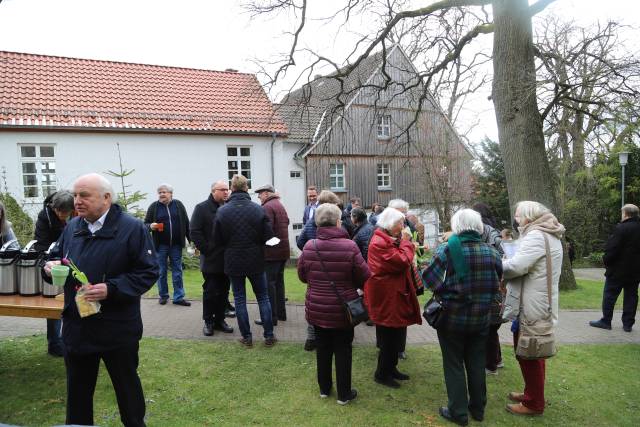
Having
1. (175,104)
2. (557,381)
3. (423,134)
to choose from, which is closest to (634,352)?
(557,381)

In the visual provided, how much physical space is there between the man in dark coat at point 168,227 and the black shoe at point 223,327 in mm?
1565

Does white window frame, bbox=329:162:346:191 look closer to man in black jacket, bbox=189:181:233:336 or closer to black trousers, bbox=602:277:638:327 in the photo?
black trousers, bbox=602:277:638:327

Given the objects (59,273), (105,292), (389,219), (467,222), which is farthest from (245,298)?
(467,222)

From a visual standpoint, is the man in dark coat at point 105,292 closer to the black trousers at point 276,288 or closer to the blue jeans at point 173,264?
the black trousers at point 276,288

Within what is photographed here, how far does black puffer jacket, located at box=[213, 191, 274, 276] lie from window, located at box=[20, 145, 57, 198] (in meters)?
12.3

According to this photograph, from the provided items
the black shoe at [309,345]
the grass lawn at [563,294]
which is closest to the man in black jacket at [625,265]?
the grass lawn at [563,294]

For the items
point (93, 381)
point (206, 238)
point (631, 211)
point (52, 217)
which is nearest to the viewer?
point (93, 381)

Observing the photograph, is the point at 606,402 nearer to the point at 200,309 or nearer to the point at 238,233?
the point at 238,233

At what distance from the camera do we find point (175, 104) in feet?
57.5

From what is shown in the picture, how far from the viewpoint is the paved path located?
19.3ft

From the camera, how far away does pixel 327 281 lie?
158 inches

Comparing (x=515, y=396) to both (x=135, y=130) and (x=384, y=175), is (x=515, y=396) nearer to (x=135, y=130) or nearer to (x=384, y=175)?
(x=135, y=130)

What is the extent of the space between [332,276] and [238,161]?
47.5 ft

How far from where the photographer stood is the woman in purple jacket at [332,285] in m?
3.98
